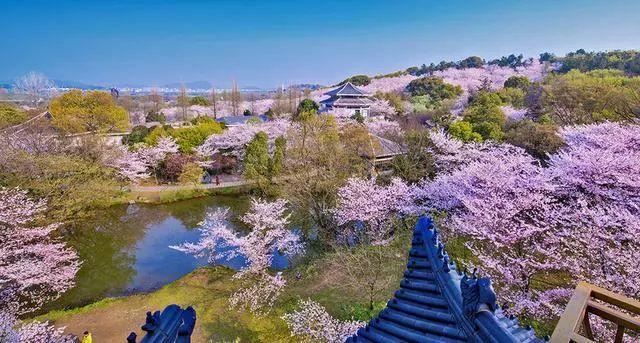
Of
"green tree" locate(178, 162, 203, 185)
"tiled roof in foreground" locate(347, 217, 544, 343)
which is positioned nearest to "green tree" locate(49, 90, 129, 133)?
"green tree" locate(178, 162, 203, 185)

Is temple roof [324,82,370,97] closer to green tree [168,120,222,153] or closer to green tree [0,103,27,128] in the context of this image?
green tree [168,120,222,153]

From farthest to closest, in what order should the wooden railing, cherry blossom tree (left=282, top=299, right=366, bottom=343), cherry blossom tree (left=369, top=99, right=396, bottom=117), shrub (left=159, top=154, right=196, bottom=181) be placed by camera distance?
cherry blossom tree (left=369, top=99, right=396, bottom=117) < shrub (left=159, top=154, right=196, bottom=181) < cherry blossom tree (left=282, top=299, right=366, bottom=343) < the wooden railing

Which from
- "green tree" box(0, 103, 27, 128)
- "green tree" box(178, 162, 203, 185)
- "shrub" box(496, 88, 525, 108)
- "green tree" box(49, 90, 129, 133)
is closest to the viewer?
"green tree" box(178, 162, 203, 185)

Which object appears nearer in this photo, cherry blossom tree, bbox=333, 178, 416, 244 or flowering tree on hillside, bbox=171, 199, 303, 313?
flowering tree on hillside, bbox=171, 199, 303, 313

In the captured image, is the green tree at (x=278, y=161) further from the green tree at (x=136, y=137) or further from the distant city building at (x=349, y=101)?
the distant city building at (x=349, y=101)

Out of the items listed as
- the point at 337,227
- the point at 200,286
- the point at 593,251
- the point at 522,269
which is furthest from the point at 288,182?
the point at 593,251

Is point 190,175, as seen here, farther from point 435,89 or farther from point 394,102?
point 435,89

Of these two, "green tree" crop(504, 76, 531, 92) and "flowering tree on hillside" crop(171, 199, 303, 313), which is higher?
"green tree" crop(504, 76, 531, 92)
